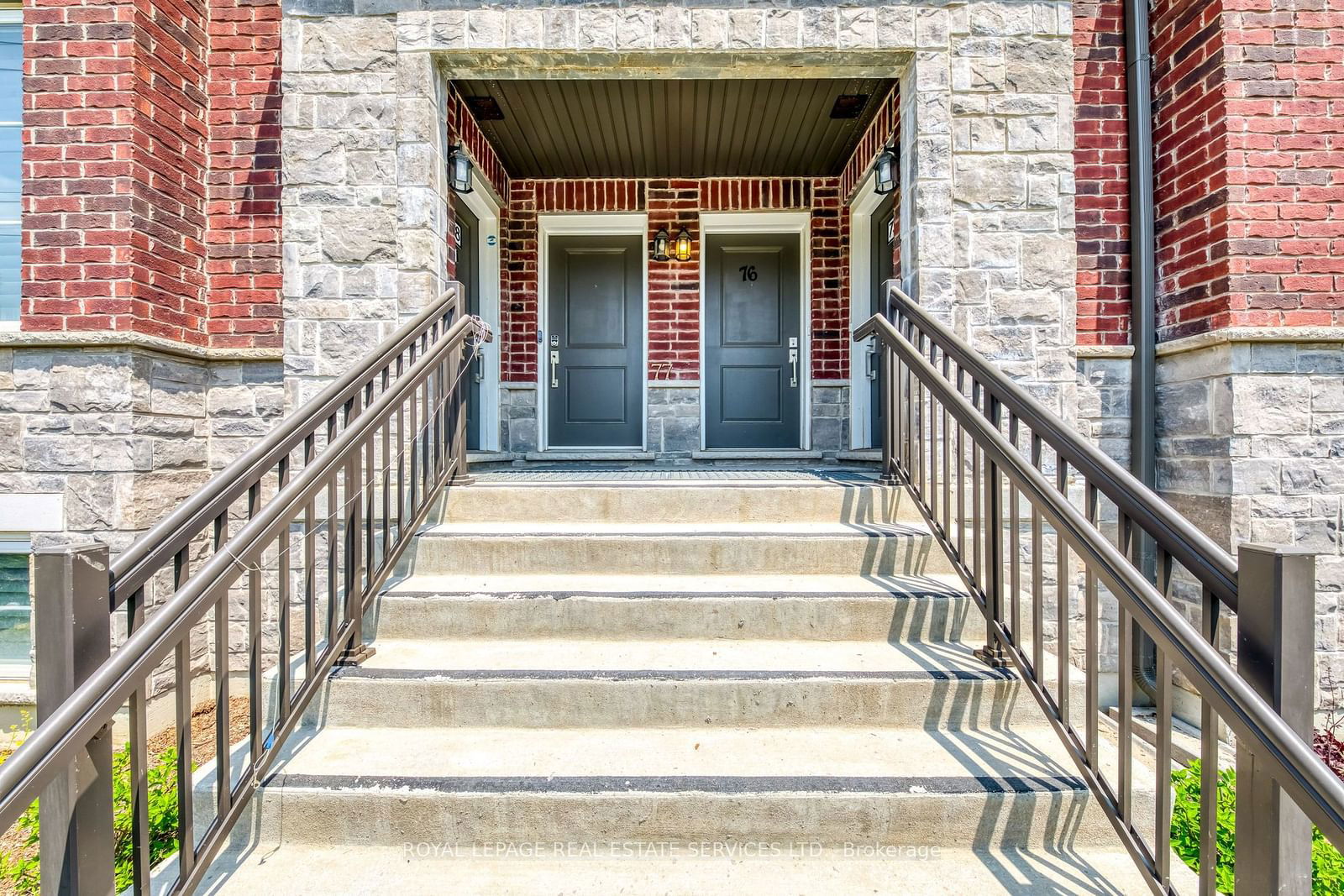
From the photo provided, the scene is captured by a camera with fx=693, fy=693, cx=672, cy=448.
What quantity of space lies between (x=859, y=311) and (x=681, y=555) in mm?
3301

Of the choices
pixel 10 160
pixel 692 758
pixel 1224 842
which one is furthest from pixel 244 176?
pixel 1224 842

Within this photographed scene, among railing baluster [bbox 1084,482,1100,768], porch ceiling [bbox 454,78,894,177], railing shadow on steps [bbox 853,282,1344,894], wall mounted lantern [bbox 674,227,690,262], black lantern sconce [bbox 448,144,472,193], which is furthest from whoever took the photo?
wall mounted lantern [bbox 674,227,690,262]

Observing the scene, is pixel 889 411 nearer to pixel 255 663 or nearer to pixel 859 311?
pixel 859 311

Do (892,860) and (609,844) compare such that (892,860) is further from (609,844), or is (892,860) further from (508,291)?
(508,291)

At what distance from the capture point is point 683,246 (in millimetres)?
5586

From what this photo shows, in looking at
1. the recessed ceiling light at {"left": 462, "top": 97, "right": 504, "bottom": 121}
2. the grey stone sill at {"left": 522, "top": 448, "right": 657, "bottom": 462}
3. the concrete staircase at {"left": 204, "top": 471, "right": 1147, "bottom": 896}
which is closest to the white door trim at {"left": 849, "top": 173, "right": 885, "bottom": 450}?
the grey stone sill at {"left": 522, "top": 448, "right": 657, "bottom": 462}

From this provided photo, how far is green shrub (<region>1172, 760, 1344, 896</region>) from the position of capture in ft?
6.33

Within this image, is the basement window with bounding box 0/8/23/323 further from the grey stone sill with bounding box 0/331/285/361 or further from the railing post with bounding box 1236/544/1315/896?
the railing post with bounding box 1236/544/1315/896

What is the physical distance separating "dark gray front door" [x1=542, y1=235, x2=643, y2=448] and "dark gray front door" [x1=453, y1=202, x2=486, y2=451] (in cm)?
61

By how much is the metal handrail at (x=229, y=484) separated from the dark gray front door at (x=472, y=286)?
2387 mm

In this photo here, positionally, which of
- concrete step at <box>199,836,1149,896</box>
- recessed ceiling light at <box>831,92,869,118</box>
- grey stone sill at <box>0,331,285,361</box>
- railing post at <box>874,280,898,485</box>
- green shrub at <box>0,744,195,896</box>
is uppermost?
recessed ceiling light at <box>831,92,869,118</box>

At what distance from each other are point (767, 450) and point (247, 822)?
418cm

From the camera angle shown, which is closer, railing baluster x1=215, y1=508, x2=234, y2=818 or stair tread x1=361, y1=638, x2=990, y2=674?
railing baluster x1=215, y1=508, x2=234, y2=818

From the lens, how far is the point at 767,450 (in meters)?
5.41
